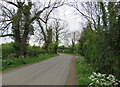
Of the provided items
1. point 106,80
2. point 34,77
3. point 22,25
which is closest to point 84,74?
point 106,80

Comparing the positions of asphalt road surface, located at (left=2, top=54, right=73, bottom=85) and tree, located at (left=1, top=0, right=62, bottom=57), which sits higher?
tree, located at (left=1, top=0, right=62, bottom=57)

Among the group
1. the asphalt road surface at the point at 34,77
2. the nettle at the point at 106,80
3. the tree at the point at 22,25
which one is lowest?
the asphalt road surface at the point at 34,77

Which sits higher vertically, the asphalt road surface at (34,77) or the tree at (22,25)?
the tree at (22,25)

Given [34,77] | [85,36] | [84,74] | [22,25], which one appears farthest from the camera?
[22,25]

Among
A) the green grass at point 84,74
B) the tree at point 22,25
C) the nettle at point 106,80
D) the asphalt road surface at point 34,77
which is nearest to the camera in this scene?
the nettle at point 106,80

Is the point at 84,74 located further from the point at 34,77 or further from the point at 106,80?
the point at 34,77

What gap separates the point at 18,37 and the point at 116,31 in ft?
34.6

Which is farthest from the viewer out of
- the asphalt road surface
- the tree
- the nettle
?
the tree

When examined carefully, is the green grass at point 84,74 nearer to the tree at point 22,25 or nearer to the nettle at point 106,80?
the nettle at point 106,80

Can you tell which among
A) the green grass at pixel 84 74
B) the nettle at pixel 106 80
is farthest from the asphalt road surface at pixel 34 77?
the nettle at pixel 106 80

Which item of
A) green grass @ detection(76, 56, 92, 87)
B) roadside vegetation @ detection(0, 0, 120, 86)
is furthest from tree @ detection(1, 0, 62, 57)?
green grass @ detection(76, 56, 92, 87)

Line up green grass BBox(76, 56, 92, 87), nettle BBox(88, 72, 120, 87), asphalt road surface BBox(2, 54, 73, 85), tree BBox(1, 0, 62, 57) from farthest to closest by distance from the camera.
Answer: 1. tree BBox(1, 0, 62, 57)
2. asphalt road surface BBox(2, 54, 73, 85)
3. green grass BBox(76, 56, 92, 87)
4. nettle BBox(88, 72, 120, 87)

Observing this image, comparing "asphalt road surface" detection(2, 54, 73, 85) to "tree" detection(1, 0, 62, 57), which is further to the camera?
"tree" detection(1, 0, 62, 57)

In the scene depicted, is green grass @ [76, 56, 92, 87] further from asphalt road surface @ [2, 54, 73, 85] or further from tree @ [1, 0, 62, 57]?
tree @ [1, 0, 62, 57]
